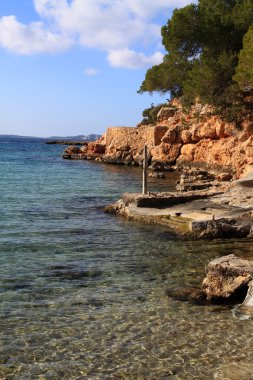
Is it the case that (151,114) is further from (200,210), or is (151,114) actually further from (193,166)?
(200,210)

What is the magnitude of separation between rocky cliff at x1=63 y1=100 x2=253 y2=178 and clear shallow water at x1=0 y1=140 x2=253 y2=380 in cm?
1861

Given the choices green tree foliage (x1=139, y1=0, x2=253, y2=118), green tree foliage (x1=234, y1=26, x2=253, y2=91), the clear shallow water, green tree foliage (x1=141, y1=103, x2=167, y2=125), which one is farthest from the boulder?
green tree foliage (x1=141, y1=103, x2=167, y2=125)

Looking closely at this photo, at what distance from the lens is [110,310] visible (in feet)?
29.8

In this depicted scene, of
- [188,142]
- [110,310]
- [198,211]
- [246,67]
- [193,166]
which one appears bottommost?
[110,310]

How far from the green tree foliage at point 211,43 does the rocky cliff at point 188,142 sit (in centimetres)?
327

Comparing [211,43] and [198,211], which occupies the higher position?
[211,43]

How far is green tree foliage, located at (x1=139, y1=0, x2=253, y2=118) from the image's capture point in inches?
1294

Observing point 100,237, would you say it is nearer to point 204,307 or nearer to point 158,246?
point 158,246

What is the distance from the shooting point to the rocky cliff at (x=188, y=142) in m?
37.7

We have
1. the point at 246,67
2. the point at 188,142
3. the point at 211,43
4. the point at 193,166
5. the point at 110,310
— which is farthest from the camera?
the point at 188,142

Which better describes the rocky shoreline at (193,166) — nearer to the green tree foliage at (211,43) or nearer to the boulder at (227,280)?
the green tree foliage at (211,43)

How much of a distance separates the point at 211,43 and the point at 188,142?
13.4 m

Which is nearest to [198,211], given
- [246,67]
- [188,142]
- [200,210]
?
[200,210]

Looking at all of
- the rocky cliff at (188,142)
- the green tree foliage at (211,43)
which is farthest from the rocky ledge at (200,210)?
the green tree foliage at (211,43)
